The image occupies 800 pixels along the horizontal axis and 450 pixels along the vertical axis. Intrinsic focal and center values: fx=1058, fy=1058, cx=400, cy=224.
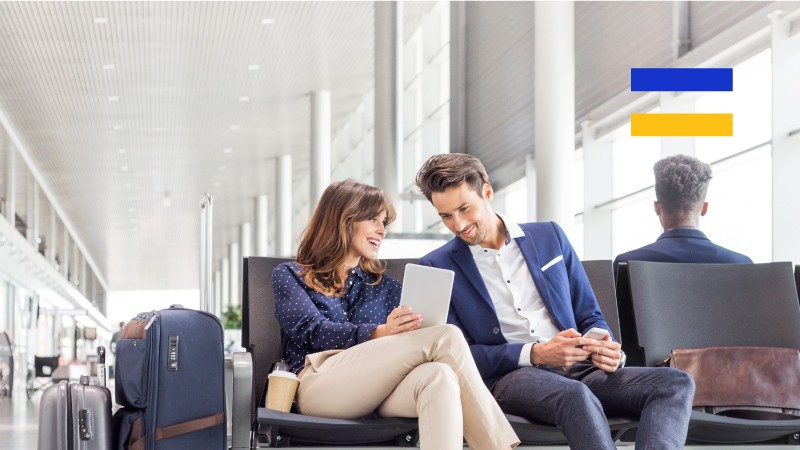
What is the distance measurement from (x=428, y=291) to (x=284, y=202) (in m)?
21.5

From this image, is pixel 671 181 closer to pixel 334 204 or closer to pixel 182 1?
pixel 334 204

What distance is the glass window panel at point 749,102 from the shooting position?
25.5 ft

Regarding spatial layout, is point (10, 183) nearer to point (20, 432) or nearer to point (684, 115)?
point (20, 432)

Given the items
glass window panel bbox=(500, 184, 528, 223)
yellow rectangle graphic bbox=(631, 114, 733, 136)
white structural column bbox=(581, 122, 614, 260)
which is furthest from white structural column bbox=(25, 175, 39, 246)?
yellow rectangle graphic bbox=(631, 114, 733, 136)

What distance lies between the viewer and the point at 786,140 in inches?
289

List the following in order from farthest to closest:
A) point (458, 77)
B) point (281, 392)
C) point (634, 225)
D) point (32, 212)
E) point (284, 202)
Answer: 1. point (32, 212)
2. point (284, 202)
3. point (458, 77)
4. point (634, 225)
5. point (281, 392)

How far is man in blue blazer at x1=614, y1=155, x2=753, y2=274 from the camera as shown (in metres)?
3.90

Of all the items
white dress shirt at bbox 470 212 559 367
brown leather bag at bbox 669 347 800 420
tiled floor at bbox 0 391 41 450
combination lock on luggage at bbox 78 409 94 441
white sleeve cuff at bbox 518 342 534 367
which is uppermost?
white dress shirt at bbox 470 212 559 367

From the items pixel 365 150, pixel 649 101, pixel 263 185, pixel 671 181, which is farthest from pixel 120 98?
pixel 671 181

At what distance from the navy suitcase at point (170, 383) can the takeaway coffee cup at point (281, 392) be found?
0.15 m

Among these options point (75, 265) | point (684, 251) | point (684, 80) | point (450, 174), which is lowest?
point (75, 265)

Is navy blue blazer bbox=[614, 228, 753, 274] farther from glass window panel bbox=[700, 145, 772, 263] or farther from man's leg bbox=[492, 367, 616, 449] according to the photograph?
glass window panel bbox=[700, 145, 772, 263]

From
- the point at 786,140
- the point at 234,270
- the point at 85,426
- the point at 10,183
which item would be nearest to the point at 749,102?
the point at 786,140

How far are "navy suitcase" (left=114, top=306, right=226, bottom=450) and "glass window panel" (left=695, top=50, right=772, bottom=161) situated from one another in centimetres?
564
